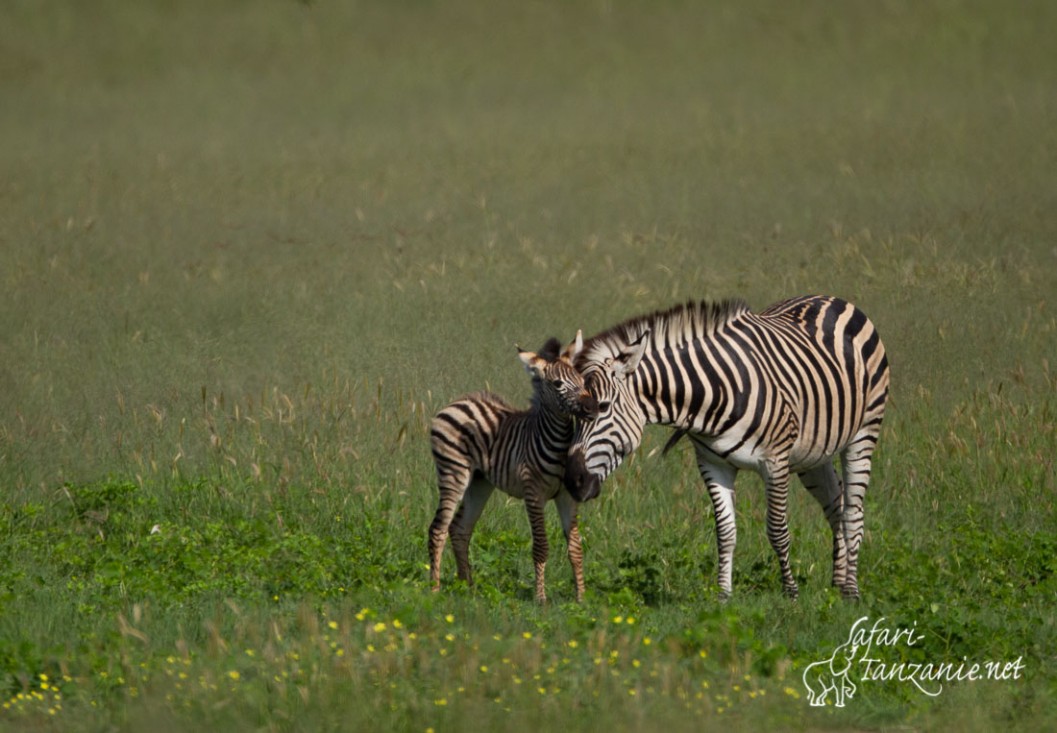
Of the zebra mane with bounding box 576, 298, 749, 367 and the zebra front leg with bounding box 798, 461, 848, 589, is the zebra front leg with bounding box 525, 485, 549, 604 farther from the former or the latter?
the zebra front leg with bounding box 798, 461, 848, 589

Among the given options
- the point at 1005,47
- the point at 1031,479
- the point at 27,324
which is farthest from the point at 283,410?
the point at 1005,47

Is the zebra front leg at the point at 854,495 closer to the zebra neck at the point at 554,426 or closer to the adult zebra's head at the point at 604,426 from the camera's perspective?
the adult zebra's head at the point at 604,426

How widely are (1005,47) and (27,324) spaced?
27.3 metres

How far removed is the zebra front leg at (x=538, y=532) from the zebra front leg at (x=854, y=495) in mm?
2480

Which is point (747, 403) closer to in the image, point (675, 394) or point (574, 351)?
point (675, 394)

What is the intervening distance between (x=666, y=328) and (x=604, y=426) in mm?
1166

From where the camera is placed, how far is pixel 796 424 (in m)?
10.2

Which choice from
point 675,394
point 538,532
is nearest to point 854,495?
point 675,394

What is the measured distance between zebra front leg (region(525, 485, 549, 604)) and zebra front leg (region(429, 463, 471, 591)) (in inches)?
26.1

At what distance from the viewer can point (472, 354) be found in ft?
50.1

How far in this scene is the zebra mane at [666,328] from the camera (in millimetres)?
9438

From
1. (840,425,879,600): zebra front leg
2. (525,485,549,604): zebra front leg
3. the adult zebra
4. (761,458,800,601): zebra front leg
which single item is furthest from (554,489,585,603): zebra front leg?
(840,425,879,600): zebra front leg

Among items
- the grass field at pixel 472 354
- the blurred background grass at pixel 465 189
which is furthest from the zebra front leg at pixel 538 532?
the blurred background grass at pixel 465 189

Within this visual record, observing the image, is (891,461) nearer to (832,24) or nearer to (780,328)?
(780,328)
